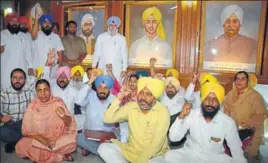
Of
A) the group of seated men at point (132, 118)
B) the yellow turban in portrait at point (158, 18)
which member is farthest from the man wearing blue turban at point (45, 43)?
the yellow turban in portrait at point (158, 18)

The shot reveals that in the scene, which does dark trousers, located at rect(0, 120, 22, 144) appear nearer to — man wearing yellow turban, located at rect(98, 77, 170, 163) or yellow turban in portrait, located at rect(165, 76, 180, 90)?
man wearing yellow turban, located at rect(98, 77, 170, 163)

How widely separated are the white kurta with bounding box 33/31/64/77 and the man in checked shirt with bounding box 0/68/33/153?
2.06 feet

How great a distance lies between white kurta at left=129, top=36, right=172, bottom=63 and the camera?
13.2 feet

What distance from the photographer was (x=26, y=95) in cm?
361

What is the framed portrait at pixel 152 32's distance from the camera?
399 cm

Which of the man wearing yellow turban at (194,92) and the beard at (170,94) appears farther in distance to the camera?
the beard at (170,94)

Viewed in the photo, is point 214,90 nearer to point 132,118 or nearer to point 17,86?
point 132,118

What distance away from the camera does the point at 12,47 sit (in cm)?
408

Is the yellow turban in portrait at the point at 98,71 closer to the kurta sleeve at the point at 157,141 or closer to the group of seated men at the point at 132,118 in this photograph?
the group of seated men at the point at 132,118

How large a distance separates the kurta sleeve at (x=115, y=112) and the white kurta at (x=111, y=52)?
3.66ft

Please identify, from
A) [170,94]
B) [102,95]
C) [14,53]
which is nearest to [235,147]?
[170,94]

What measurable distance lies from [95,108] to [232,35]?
1.96m

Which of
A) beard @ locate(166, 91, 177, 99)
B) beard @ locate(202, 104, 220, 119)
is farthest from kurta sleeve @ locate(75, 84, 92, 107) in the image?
beard @ locate(202, 104, 220, 119)

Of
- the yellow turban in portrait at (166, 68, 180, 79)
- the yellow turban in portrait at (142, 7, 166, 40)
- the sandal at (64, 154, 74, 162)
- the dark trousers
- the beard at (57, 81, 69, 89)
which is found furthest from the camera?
the yellow turban in portrait at (142, 7, 166, 40)
